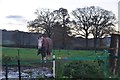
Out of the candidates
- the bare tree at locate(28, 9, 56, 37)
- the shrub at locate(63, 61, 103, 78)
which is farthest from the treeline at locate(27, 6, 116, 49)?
the shrub at locate(63, 61, 103, 78)

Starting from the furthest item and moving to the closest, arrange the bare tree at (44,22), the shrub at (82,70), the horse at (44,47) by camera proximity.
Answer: the bare tree at (44,22) → the horse at (44,47) → the shrub at (82,70)

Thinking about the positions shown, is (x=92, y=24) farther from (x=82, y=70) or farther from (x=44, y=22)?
(x=82, y=70)

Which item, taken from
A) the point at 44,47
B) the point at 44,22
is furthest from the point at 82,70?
the point at 44,22

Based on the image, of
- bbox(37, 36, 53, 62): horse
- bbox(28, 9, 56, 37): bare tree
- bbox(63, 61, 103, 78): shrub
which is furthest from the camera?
bbox(28, 9, 56, 37): bare tree

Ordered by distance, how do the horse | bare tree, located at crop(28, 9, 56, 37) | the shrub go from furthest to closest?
bare tree, located at crop(28, 9, 56, 37)
the horse
the shrub

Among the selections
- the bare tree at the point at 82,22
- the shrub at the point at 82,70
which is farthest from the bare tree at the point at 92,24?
the shrub at the point at 82,70

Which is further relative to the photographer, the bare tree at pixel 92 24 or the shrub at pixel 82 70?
the bare tree at pixel 92 24

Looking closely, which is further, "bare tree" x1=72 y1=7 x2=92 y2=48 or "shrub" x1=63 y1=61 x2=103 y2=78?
"bare tree" x1=72 y1=7 x2=92 y2=48

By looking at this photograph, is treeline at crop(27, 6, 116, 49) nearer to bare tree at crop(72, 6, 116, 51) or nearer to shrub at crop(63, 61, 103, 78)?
bare tree at crop(72, 6, 116, 51)

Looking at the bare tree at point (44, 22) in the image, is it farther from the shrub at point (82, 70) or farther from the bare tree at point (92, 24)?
the shrub at point (82, 70)

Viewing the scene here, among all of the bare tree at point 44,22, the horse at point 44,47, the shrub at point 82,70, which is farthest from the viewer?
the bare tree at point 44,22

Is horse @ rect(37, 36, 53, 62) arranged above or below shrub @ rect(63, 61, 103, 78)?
above

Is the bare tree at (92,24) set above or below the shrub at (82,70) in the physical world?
above

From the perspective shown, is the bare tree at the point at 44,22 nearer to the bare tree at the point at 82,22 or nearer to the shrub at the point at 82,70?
the bare tree at the point at 82,22
